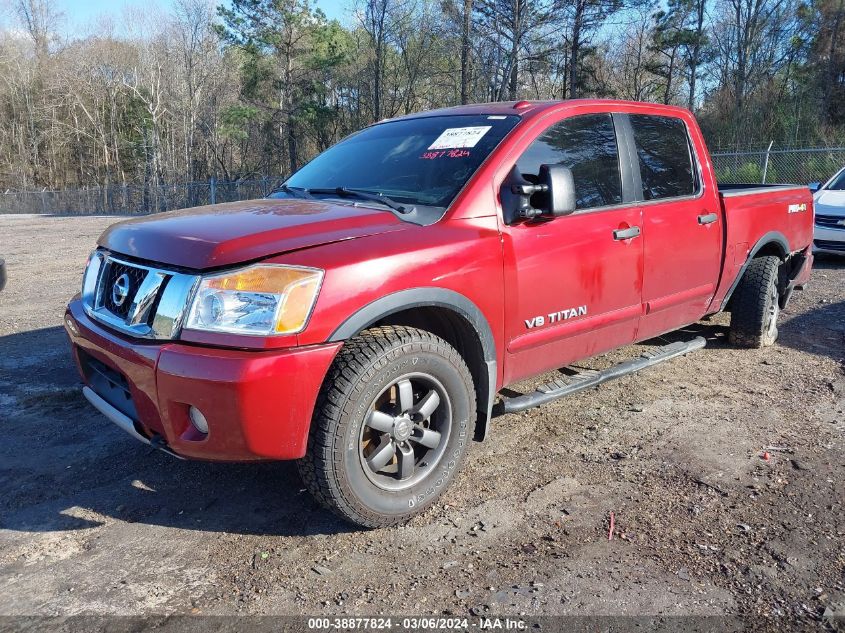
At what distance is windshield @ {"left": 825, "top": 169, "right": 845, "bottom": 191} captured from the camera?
10500 millimetres

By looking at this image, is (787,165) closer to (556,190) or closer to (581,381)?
(581,381)

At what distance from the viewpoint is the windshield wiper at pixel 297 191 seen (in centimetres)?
369

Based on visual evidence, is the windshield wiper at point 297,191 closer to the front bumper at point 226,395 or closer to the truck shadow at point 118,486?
the front bumper at point 226,395

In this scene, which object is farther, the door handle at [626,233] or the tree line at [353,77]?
the tree line at [353,77]

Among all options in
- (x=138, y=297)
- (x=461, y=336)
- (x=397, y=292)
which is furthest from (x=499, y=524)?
(x=138, y=297)

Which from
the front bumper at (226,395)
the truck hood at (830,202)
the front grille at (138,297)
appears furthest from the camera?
the truck hood at (830,202)

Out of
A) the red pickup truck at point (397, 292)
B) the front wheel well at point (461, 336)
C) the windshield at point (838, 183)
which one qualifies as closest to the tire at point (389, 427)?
the red pickup truck at point (397, 292)

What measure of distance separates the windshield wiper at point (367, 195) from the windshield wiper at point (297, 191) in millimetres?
26

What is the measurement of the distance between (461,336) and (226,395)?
1199mm

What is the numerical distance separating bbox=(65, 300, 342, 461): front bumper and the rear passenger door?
237cm

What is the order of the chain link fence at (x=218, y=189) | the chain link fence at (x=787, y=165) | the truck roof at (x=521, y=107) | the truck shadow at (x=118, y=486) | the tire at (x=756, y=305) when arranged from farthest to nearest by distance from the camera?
the chain link fence at (x=218, y=189) → the chain link fence at (x=787, y=165) → the tire at (x=756, y=305) → the truck roof at (x=521, y=107) → the truck shadow at (x=118, y=486)

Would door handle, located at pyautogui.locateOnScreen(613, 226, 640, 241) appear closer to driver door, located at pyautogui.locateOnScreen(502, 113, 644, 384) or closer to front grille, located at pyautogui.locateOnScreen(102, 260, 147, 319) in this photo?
driver door, located at pyautogui.locateOnScreen(502, 113, 644, 384)

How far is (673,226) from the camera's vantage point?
409 centimetres

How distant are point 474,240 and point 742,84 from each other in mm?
36369
